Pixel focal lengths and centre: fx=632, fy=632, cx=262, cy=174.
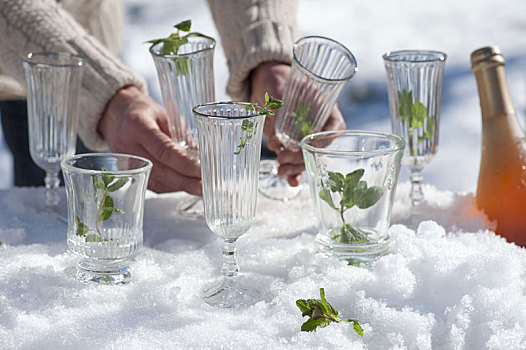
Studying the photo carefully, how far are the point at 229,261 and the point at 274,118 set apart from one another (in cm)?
39

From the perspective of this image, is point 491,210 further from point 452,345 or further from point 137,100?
point 137,100

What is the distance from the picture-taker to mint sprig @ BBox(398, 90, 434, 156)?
97 cm

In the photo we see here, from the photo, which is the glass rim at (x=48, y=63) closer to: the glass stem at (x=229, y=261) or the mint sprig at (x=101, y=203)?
the mint sprig at (x=101, y=203)

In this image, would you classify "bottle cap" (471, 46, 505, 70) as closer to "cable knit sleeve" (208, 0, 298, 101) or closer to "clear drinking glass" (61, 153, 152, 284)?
"cable knit sleeve" (208, 0, 298, 101)

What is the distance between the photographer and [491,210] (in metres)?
0.97

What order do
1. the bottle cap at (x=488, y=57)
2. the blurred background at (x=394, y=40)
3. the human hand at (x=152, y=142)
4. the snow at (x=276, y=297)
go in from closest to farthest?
1. the snow at (x=276, y=297)
2. the bottle cap at (x=488, y=57)
3. the human hand at (x=152, y=142)
4. the blurred background at (x=394, y=40)

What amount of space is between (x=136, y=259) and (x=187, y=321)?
0.22 metres

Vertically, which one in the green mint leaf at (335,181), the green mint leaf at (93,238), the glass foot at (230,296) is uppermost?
the green mint leaf at (335,181)

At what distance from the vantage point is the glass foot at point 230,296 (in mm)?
707

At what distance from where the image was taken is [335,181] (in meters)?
0.77

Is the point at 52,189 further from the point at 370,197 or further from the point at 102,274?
the point at 370,197

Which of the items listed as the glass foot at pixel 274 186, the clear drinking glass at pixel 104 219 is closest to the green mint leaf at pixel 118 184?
the clear drinking glass at pixel 104 219

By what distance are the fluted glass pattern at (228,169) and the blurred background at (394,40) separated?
3174 millimetres

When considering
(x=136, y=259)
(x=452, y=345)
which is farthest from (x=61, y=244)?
(x=452, y=345)
